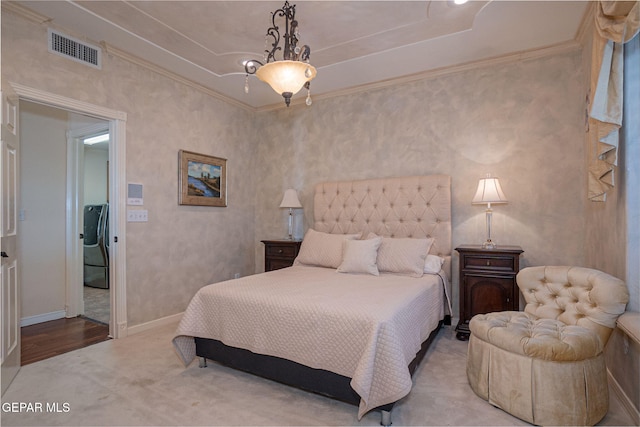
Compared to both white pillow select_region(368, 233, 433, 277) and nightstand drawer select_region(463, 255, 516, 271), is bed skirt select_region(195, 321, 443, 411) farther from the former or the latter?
nightstand drawer select_region(463, 255, 516, 271)

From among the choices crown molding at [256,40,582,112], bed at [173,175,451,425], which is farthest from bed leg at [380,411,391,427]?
crown molding at [256,40,582,112]

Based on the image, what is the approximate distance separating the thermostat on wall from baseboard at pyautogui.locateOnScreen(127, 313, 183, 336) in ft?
4.03

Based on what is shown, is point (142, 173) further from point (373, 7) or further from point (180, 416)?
point (373, 7)

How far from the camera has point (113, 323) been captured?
10.2ft

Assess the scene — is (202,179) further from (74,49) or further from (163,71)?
(74,49)

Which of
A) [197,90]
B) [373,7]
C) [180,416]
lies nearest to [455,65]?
[373,7]

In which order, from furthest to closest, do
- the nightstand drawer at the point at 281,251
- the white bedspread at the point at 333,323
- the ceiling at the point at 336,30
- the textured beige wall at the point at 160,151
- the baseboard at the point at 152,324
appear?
the nightstand drawer at the point at 281,251 → the baseboard at the point at 152,324 → the textured beige wall at the point at 160,151 → the ceiling at the point at 336,30 → the white bedspread at the point at 333,323

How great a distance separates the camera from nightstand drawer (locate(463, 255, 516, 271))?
9.40ft

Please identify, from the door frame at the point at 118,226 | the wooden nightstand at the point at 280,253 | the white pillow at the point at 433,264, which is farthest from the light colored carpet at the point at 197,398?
the wooden nightstand at the point at 280,253

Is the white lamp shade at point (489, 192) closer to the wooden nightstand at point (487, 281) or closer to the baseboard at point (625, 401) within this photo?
the wooden nightstand at point (487, 281)

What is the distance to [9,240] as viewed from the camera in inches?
89.8

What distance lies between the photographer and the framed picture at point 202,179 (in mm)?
3752

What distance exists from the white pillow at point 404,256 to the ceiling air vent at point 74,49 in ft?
10.4

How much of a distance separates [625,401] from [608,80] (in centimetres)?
184
